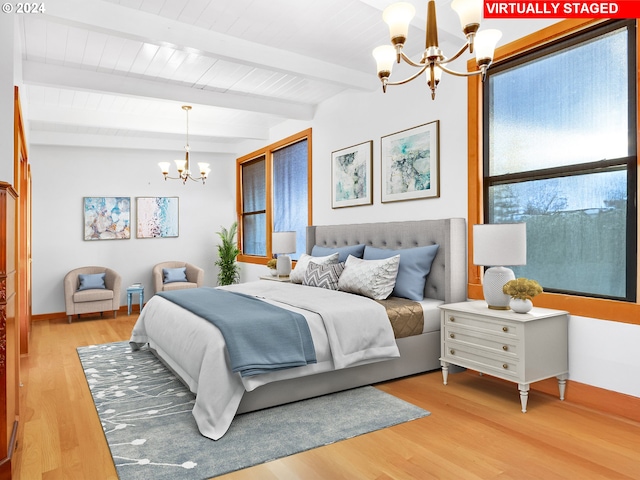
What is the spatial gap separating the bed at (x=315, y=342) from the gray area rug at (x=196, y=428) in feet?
0.33

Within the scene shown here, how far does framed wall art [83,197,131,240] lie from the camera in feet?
23.1

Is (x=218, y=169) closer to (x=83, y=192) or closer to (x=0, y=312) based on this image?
(x=83, y=192)

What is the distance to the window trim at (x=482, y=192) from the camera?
9.06 feet

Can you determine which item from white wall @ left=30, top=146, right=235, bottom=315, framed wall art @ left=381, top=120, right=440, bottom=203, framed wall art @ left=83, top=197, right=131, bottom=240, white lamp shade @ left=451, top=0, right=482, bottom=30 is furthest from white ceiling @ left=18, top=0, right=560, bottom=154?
framed wall art @ left=83, top=197, right=131, bottom=240

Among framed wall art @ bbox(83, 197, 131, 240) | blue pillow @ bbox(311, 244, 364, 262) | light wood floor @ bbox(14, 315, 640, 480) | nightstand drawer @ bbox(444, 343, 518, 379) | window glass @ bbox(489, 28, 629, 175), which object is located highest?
window glass @ bbox(489, 28, 629, 175)

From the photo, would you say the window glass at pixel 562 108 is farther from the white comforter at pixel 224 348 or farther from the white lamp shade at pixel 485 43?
the white comforter at pixel 224 348

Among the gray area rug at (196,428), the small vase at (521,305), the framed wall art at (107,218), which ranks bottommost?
the gray area rug at (196,428)

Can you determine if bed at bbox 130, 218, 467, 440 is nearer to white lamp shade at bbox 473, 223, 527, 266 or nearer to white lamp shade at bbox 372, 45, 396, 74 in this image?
white lamp shade at bbox 473, 223, 527, 266

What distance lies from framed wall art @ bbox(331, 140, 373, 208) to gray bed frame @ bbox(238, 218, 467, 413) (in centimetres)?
39

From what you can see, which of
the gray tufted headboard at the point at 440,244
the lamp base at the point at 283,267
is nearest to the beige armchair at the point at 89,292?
the lamp base at the point at 283,267

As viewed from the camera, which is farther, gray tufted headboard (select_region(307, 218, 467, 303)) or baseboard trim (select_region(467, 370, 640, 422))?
gray tufted headboard (select_region(307, 218, 467, 303))

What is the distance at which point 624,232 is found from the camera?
281cm

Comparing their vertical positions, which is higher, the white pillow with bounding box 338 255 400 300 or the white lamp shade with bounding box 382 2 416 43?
the white lamp shade with bounding box 382 2 416 43

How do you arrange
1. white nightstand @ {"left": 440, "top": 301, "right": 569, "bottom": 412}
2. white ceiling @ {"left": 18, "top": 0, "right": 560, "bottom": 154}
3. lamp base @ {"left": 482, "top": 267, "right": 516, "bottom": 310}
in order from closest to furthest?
white nightstand @ {"left": 440, "top": 301, "right": 569, "bottom": 412}
lamp base @ {"left": 482, "top": 267, "right": 516, "bottom": 310}
white ceiling @ {"left": 18, "top": 0, "right": 560, "bottom": 154}
